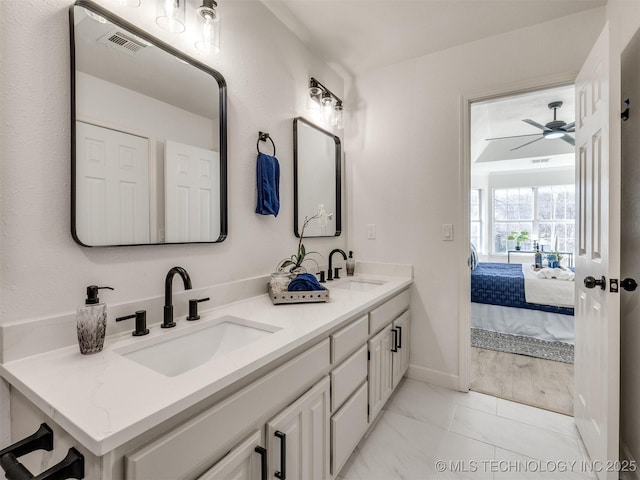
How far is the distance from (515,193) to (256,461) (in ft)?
23.5

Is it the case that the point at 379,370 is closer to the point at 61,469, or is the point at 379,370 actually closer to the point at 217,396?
the point at 217,396

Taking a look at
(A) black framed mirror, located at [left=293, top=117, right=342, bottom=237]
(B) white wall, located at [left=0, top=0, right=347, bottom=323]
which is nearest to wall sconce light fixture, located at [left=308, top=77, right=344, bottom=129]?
(A) black framed mirror, located at [left=293, top=117, right=342, bottom=237]

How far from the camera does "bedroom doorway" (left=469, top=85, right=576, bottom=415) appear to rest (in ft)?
8.10

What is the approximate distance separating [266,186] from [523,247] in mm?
6389

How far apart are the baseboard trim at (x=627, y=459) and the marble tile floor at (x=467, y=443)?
0.47ft

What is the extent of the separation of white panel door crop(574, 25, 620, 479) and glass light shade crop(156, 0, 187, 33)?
173cm

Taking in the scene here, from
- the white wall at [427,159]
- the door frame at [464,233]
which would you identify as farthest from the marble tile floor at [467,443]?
the white wall at [427,159]

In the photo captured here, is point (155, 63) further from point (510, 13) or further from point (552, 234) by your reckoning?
point (552, 234)

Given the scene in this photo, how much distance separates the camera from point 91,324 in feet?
3.04

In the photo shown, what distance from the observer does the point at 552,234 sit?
6.14 metres

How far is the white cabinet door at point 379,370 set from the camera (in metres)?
1.71

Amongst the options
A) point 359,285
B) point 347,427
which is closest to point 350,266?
point 359,285

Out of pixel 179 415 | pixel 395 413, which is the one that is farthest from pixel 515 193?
pixel 179 415

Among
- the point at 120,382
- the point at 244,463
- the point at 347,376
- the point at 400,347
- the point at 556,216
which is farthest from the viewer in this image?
the point at 556,216
